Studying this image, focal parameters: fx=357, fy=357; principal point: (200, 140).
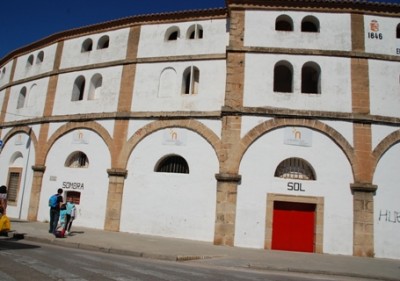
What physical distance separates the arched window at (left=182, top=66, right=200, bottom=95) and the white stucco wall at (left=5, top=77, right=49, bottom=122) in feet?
27.5

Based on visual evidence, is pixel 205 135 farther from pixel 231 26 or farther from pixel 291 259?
pixel 291 259

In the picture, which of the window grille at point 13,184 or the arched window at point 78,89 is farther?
the window grille at point 13,184

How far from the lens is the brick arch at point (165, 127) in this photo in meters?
15.2

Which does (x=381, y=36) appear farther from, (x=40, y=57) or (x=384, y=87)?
(x=40, y=57)

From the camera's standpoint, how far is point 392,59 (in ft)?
49.4

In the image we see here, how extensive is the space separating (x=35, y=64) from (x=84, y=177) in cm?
893

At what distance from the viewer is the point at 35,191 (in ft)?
59.9

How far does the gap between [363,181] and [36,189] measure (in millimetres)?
15385

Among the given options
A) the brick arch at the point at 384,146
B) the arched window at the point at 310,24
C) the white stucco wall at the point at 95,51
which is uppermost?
the arched window at the point at 310,24

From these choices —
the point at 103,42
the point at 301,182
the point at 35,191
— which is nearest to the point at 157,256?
the point at 301,182

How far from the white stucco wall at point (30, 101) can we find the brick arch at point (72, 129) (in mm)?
2072

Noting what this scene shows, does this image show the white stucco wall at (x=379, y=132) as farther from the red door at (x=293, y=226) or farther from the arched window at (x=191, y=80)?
the arched window at (x=191, y=80)

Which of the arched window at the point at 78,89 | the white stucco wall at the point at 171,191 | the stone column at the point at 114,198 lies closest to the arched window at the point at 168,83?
the white stucco wall at the point at 171,191

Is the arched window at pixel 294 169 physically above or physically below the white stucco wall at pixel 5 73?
below
